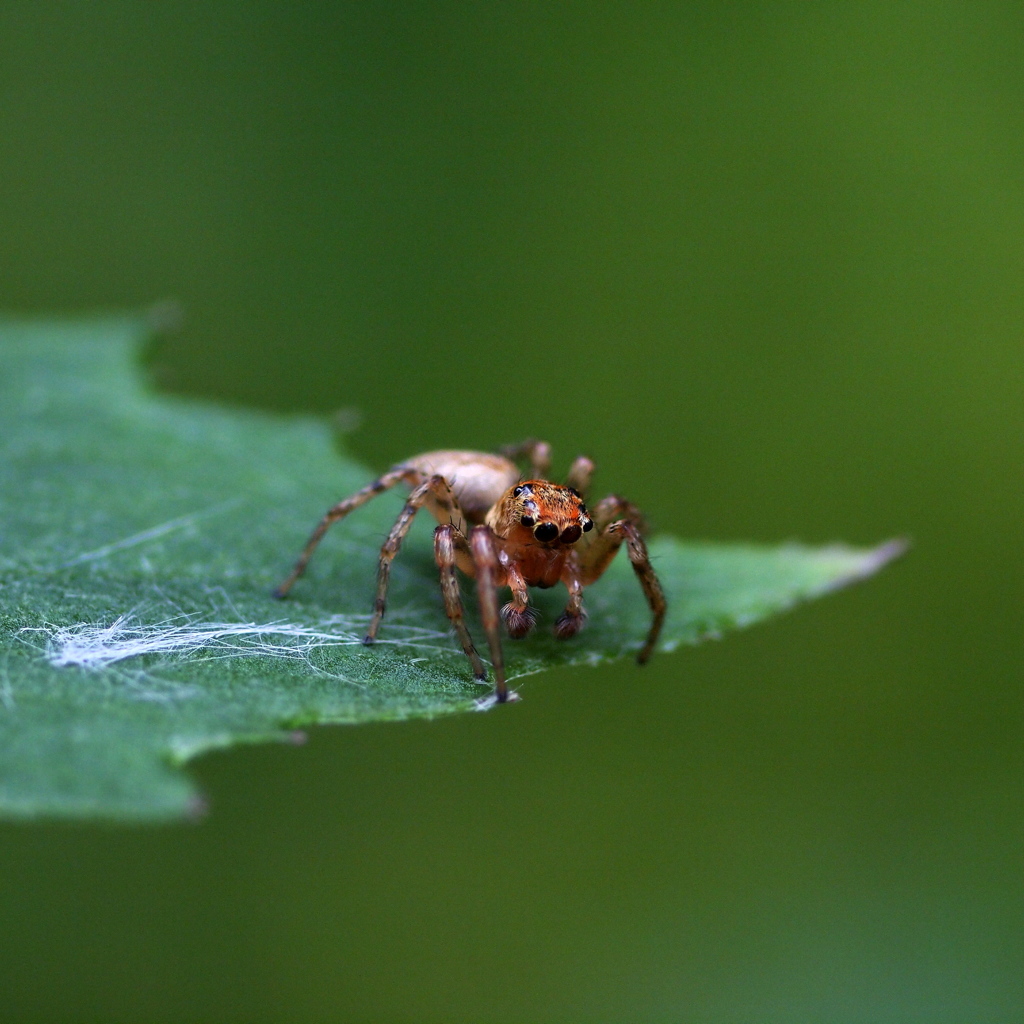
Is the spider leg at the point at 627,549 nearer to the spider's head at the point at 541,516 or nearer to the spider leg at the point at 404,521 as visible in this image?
the spider's head at the point at 541,516

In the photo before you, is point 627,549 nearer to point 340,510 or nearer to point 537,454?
point 340,510

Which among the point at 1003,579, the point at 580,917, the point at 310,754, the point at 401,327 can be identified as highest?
the point at 401,327

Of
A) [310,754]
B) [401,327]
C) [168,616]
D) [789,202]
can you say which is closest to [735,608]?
[168,616]

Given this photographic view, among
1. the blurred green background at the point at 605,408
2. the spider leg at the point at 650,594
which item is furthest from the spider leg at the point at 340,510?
the blurred green background at the point at 605,408

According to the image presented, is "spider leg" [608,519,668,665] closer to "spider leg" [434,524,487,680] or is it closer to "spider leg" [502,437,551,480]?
"spider leg" [434,524,487,680]

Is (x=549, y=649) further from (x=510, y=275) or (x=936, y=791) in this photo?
(x=510, y=275)

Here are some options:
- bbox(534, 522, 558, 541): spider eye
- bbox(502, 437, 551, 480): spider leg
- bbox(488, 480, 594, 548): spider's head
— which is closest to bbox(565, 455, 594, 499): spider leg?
bbox(502, 437, 551, 480): spider leg
